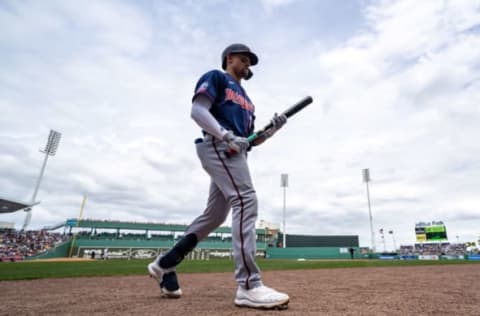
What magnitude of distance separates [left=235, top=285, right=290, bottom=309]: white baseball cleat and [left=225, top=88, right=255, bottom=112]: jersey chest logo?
145cm

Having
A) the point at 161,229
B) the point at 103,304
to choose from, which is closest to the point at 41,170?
the point at 161,229

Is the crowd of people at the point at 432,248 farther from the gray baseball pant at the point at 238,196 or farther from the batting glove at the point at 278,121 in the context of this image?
the gray baseball pant at the point at 238,196

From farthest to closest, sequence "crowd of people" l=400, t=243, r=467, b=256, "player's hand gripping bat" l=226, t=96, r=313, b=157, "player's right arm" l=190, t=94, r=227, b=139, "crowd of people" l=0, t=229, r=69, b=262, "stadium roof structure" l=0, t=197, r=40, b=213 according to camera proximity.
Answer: "crowd of people" l=400, t=243, r=467, b=256
"crowd of people" l=0, t=229, r=69, b=262
"stadium roof structure" l=0, t=197, r=40, b=213
"player's hand gripping bat" l=226, t=96, r=313, b=157
"player's right arm" l=190, t=94, r=227, b=139

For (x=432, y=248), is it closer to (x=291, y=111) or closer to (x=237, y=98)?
(x=291, y=111)

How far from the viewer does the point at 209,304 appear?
2.11 m

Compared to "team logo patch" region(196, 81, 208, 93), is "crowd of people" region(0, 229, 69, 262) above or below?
below

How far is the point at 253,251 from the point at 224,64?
1716mm

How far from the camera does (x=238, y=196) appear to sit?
2.25m

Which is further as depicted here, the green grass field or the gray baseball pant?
the green grass field

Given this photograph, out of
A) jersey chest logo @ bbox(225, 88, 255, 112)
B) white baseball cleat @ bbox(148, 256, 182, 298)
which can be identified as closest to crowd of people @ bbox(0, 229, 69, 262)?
white baseball cleat @ bbox(148, 256, 182, 298)

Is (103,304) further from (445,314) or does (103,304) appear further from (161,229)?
(161,229)

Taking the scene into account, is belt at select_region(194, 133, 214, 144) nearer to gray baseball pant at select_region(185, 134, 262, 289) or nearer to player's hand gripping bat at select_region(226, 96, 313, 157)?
gray baseball pant at select_region(185, 134, 262, 289)

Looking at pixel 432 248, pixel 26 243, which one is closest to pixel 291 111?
pixel 26 243

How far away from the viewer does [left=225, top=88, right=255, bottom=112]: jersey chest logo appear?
2.45 metres
